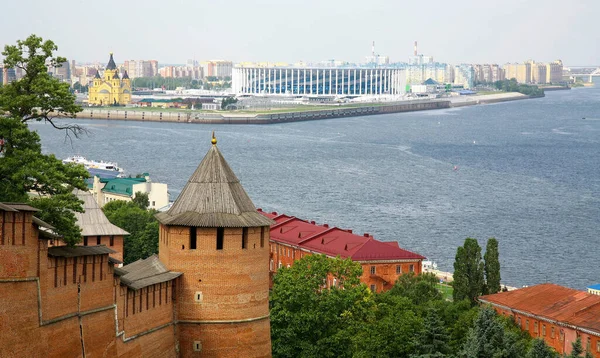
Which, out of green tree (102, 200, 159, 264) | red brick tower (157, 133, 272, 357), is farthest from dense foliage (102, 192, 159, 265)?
red brick tower (157, 133, 272, 357)

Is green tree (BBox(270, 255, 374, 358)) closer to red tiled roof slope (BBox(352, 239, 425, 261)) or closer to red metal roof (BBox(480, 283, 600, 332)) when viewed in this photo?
red metal roof (BBox(480, 283, 600, 332))

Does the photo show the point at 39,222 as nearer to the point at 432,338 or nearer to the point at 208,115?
the point at 432,338

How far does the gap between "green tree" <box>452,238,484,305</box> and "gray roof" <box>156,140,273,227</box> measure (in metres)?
16.3

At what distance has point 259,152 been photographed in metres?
114

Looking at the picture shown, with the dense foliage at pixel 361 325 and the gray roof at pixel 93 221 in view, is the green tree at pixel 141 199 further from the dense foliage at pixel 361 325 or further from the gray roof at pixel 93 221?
the gray roof at pixel 93 221

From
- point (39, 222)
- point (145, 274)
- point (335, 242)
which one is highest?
point (39, 222)

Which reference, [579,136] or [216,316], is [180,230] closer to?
[216,316]

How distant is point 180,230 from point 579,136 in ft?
384

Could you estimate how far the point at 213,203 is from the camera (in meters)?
24.8

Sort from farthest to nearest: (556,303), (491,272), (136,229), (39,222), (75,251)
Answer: (136,229) → (491,272) → (556,303) → (75,251) → (39,222)

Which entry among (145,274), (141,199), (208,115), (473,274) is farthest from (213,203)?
(208,115)

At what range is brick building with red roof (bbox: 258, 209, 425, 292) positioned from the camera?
45.2m

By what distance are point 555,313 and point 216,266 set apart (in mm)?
14164

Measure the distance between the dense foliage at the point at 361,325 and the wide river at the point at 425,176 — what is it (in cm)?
1916
